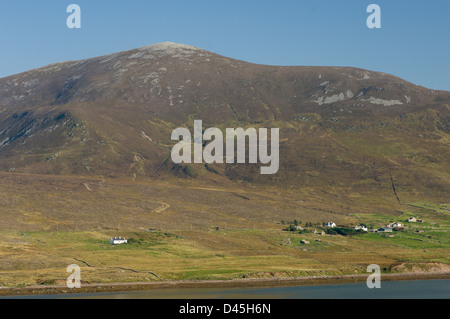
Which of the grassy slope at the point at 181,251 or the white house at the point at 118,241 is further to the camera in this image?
the white house at the point at 118,241

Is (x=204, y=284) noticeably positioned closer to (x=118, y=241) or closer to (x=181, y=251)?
(x=181, y=251)

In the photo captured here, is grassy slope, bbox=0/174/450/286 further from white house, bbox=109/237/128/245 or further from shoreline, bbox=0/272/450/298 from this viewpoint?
shoreline, bbox=0/272/450/298

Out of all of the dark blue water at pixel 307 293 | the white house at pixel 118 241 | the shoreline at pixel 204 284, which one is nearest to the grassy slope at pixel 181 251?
the white house at pixel 118 241

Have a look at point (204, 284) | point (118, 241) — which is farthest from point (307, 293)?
point (118, 241)

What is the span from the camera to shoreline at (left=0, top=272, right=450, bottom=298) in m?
101

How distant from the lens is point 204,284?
362 ft

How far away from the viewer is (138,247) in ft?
488

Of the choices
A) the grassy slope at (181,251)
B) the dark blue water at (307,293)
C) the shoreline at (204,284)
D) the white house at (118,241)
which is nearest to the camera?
the dark blue water at (307,293)

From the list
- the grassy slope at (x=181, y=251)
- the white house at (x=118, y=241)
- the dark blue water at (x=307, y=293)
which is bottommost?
the dark blue water at (x=307, y=293)

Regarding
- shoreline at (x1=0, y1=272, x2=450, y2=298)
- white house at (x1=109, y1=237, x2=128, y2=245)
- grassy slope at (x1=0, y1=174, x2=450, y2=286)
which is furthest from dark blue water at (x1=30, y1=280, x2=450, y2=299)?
white house at (x1=109, y1=237, x2=128, y2=245)

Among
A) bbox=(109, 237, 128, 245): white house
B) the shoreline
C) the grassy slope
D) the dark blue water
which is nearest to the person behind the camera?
the dark blue water

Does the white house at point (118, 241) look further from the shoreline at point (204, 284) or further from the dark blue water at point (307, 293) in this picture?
the dark blue water at point (307, 293)

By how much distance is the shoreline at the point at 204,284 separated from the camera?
10140cm
